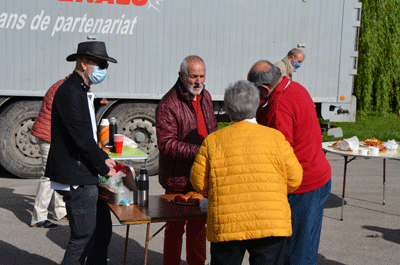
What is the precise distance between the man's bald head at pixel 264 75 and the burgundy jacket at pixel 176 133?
0.87 metres

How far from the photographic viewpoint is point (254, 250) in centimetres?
305

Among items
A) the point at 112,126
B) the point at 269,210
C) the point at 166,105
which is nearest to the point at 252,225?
the point at 269,210

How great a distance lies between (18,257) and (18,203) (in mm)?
2184

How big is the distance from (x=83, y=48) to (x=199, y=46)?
5.94 metres

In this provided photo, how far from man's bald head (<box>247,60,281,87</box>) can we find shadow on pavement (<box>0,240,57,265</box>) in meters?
2.86

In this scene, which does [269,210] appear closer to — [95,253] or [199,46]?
[95,253]

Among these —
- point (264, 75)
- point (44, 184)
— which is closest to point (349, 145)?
point (264, 75)

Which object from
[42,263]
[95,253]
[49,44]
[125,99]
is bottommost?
[42,263]

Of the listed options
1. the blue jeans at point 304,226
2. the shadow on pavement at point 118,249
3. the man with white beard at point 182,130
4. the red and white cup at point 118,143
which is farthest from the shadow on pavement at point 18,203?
the blue jeans at point 304,226

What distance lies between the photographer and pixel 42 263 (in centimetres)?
491

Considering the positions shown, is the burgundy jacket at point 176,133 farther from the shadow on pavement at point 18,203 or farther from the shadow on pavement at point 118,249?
the shadow on pavement at point 18,203

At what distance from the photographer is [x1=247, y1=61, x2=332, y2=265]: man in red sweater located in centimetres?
336

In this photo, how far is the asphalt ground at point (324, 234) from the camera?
5176 millimetres

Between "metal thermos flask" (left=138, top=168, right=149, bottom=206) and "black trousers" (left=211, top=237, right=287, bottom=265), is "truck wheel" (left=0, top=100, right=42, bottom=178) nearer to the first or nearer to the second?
"metal thermos flask" (left=138, top=168, right=149, bottom=206)
